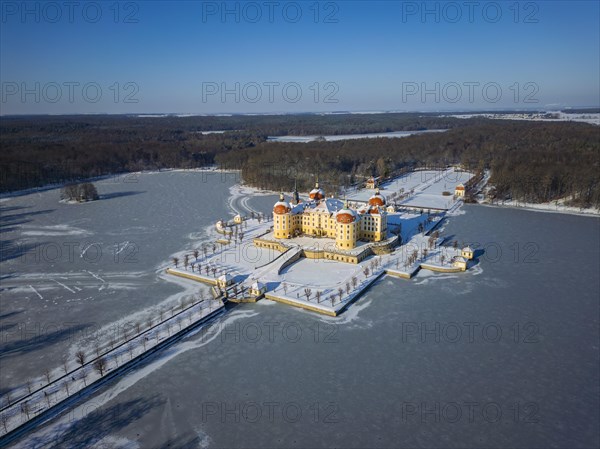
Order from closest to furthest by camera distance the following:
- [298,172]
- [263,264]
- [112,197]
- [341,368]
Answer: [341,368] < [263,264] < [112,197] < [298,172]

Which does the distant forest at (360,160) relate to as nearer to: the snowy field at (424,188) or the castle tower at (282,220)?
the snowy field at (424,188)

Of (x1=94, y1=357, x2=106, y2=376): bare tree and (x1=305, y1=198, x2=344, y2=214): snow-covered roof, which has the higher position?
(x1=305, y1=198, x2=344, y2=214): snow-covered roof

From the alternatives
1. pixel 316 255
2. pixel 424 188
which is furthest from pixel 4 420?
pixel 424 188

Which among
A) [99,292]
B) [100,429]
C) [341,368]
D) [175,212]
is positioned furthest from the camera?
[175,212]

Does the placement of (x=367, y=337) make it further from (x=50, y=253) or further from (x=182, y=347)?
(x=50, y=253)

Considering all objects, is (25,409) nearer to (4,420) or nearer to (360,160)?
(4,420)

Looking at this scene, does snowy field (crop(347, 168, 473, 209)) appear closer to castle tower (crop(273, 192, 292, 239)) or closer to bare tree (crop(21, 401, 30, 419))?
castle tower (crop(273, 192, 292, 239))

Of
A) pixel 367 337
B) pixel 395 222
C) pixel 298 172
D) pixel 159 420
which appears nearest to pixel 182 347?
pixel 159 420

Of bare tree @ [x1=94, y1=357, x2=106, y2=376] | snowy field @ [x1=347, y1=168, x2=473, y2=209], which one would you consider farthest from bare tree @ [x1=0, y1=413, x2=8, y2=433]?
snowy field @ [x1=347, y1=168, x2=473, y2=209]
